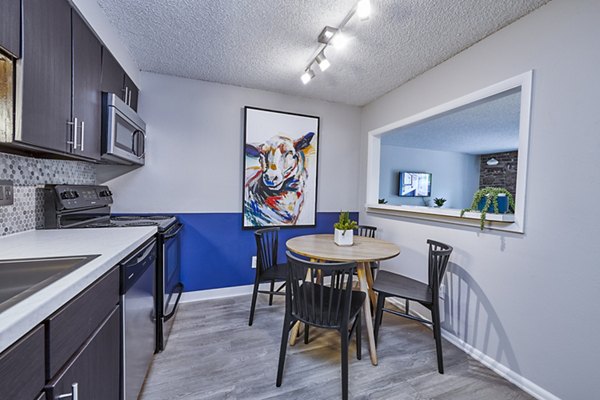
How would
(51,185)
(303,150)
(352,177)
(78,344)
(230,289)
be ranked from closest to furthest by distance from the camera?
(78,344) → (51,185) → (230,289) → (303,150) → (352,177)

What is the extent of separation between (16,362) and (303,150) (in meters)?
2.82

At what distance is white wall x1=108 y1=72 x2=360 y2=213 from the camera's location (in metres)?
2.58

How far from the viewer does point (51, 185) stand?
1.66m

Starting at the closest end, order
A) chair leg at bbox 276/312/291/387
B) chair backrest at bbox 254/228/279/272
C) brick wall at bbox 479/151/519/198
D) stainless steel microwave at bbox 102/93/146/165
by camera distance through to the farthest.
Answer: chair leg at bbox 276/312/291/387
stainless steel microwave at bbox 102/93/146/165
chair backrest at bbox 254/228/279/272
brick wall at bbox 479/151/519/198

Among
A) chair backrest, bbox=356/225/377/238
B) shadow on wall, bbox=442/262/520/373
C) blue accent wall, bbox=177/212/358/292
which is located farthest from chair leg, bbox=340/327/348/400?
blue accent wall, bbox=177/212/358/292

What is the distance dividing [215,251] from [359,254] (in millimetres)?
1694

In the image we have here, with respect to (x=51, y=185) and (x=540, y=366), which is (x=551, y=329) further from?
(x=51, y=185)

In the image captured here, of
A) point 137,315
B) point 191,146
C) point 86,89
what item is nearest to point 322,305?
point 137,315

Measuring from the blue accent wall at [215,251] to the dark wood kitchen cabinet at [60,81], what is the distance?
1.28 metres

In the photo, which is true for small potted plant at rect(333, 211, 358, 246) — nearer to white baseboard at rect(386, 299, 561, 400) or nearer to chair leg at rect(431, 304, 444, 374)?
chair leg at rect(431, 304, 444, 374)

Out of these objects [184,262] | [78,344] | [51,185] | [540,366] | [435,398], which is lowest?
[435,398]

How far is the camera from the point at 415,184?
5.71 meters

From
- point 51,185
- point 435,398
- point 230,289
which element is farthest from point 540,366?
point 51,185

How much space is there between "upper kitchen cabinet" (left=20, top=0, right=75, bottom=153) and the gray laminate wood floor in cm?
151
